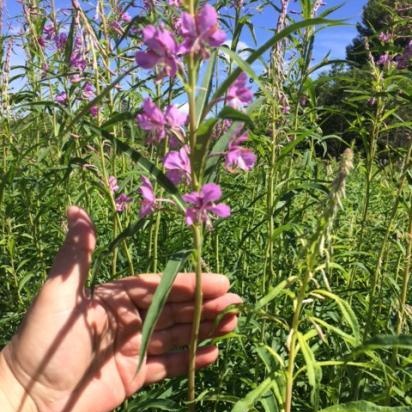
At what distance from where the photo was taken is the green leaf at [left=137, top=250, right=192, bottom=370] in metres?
1.39

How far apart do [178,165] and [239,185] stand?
1.27 m

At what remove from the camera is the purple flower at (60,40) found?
3201 millimetres

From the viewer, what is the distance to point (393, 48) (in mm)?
2436

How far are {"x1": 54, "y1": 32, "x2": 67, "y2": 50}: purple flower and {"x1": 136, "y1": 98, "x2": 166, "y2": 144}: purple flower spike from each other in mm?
1904

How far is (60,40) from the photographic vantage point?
10.6 ft

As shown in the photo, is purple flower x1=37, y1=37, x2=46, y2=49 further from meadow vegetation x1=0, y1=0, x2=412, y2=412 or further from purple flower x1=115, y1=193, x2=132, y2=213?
purple flower x1=115, y1=193, x2=132, y2=213

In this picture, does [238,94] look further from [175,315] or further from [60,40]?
[60,40]

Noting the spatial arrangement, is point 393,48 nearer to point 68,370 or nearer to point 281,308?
point 281,308

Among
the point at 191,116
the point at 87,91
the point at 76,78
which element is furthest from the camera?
the point at 87,91

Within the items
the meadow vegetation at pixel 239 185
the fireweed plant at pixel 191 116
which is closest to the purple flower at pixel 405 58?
the meadow vegetation at pixel 239 185

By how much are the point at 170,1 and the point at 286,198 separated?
39.2 inches

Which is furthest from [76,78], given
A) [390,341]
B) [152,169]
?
[390,341]

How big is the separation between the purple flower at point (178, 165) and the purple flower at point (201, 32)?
0.30m

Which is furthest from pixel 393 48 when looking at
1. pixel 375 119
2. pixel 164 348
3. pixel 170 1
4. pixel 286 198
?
pixel 164 348
